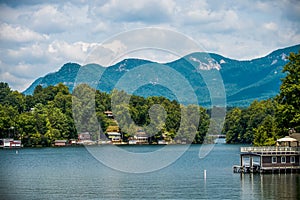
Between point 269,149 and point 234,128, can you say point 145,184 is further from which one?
point 234,128

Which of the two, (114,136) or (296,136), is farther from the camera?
(114,136)

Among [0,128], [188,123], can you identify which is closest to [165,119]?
[188,123]

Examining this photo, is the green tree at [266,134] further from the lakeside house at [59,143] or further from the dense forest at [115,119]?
the lakeside house at [59,143]

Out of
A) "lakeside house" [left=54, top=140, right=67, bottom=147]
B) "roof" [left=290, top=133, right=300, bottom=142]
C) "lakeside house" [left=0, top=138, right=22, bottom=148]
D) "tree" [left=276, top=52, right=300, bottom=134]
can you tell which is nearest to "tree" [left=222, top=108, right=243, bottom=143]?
"lakeside house" [left=54, top=140, right=67, bottom=147]

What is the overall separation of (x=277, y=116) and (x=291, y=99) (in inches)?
168

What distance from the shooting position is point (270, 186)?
53.9 meters

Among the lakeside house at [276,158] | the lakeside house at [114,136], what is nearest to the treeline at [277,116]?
the lakeside house at [276,158]

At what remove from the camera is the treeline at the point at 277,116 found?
6976 centimetres

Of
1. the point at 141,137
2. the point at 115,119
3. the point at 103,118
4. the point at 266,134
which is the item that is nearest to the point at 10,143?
the point at 103,118

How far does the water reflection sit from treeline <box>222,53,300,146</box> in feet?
34.2

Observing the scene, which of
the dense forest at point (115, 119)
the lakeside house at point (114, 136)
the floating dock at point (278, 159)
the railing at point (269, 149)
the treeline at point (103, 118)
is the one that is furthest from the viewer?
the lakeside house at point (114, 136)

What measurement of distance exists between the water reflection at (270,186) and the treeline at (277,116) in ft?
34.2

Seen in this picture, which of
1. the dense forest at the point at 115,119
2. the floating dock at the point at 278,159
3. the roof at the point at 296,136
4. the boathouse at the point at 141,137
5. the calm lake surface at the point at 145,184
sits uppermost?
the dense forest at the point at 115,119

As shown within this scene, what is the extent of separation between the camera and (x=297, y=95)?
69.9 m
